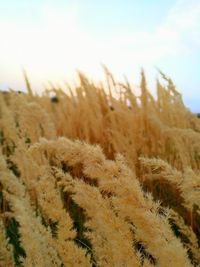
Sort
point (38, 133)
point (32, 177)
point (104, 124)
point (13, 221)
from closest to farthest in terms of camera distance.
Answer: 1. point (32, 177)
2. point (13, 221)
3. point (38, 133)
4. point (104, 124)

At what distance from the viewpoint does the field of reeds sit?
89 centimetres

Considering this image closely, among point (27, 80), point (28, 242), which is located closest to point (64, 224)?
point (28, 242)

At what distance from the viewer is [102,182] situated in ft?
2.93

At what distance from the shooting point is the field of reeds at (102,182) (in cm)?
89

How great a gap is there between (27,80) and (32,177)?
4.41 feet

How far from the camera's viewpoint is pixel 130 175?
0.86 metres

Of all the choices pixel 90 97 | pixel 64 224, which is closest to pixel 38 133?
pixel 90 97

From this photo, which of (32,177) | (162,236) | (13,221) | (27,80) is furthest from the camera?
(27,80)

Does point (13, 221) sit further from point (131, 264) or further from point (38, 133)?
point (131, 264)

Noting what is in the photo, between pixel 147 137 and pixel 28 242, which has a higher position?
pixel 147 137

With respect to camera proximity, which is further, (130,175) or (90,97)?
(90,97)

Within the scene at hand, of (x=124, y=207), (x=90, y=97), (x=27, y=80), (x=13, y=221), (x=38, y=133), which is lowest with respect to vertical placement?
(x=13, y=221)

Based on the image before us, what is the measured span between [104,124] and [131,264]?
6.30ft

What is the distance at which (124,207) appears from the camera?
0.86 meters
